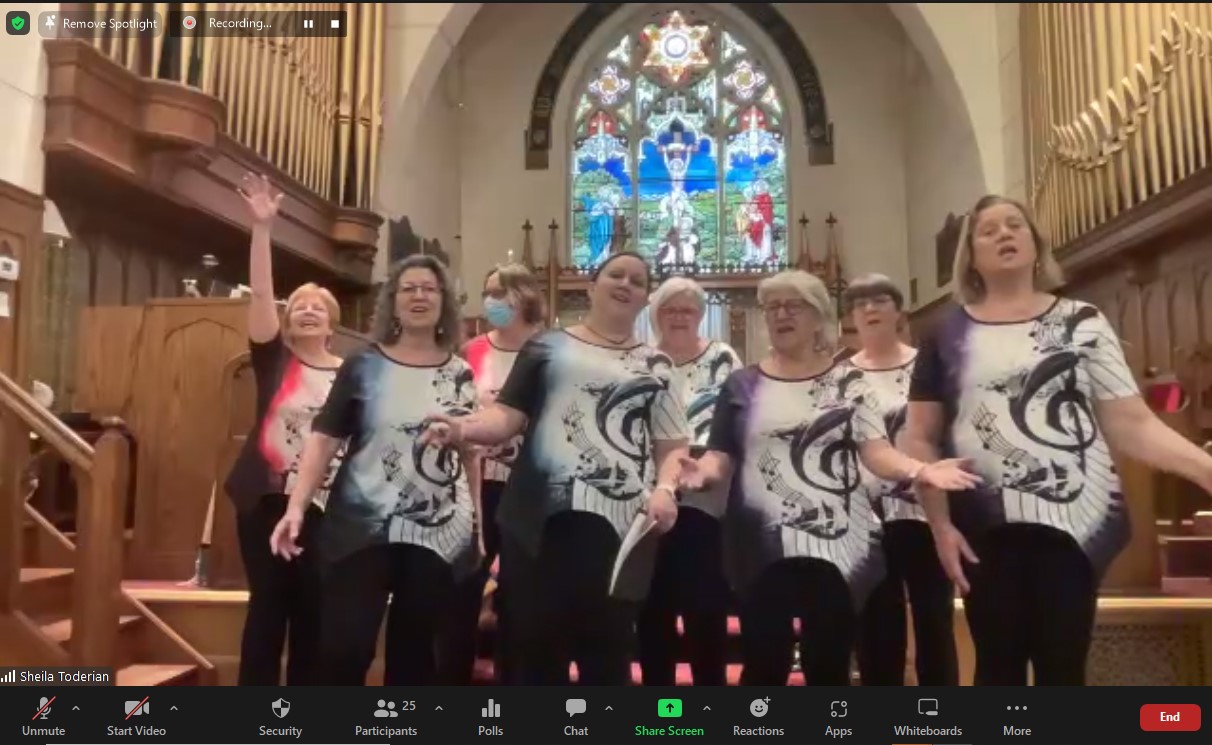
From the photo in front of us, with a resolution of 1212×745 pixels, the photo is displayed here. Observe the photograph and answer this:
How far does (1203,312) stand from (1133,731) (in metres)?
3.17

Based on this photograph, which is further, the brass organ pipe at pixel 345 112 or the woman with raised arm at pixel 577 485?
the brass organ pipe at pixel 345 112

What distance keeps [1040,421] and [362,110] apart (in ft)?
14.9

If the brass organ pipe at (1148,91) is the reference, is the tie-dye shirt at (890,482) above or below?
below

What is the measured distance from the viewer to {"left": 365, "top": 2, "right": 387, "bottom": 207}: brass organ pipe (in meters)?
5.30

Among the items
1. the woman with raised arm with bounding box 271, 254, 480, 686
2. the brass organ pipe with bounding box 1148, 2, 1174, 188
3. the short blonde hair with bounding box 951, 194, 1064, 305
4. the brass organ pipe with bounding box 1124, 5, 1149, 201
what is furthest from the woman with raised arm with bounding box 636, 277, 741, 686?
the brass organ pipe with bounding box 1124, 5, 1149, 201

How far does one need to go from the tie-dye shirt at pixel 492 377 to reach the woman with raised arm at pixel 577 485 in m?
0.42

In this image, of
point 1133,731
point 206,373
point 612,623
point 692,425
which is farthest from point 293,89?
point 1133,731

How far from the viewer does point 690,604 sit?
5.75 feet

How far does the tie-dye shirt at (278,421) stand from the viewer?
1.75m

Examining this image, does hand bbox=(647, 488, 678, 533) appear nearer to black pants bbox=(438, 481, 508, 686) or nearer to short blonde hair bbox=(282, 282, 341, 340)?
black pants bbox=(438, 481, 508, 686)

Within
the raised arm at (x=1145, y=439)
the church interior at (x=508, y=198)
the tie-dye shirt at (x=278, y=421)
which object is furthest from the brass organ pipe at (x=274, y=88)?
the raised arm at (x=1145, y=439)

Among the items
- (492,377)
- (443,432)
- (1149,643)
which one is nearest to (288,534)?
(443,432)

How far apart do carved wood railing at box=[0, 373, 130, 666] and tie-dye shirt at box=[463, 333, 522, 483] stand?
717 mm

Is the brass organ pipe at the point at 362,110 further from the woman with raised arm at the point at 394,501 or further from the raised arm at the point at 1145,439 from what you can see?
the raised arm at the point at 1145,439
